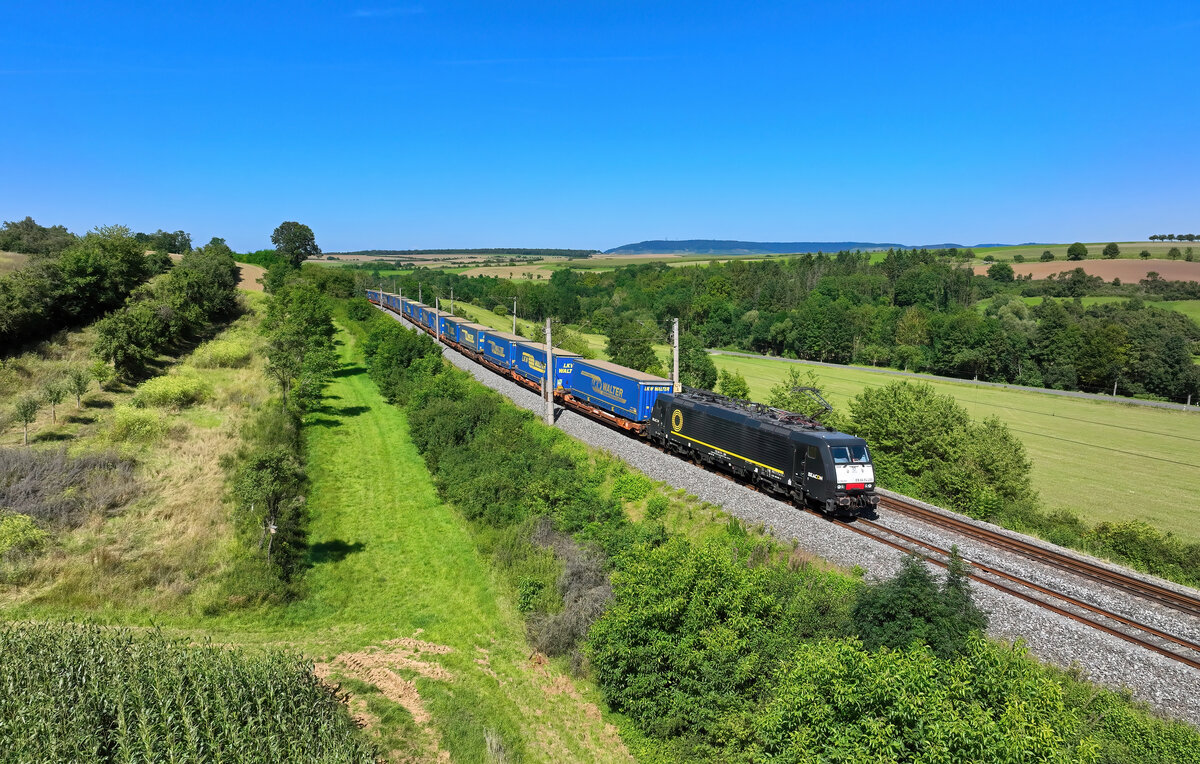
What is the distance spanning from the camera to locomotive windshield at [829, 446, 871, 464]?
69.1ft

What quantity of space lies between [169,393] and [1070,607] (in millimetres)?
46096

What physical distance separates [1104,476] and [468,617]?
47193 millimetres

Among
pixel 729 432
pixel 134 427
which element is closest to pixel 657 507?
pixel 729 432

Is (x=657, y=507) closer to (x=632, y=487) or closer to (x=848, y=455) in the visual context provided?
(x=632, y=487)

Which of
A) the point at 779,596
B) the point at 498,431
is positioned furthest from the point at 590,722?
the point at 498,431

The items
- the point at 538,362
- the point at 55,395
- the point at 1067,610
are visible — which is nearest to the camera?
the point at 1067,610

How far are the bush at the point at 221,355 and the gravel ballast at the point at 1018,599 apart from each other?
137 ft

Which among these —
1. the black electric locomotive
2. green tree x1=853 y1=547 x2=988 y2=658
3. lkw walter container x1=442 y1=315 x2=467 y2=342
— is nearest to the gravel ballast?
the black electric locomotive

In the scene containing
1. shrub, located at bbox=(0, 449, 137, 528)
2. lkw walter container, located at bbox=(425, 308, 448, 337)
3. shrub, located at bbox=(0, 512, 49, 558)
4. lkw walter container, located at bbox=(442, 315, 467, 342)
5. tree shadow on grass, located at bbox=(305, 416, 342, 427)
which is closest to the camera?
shrub, located at bbox=(0, 512, 49, 558)

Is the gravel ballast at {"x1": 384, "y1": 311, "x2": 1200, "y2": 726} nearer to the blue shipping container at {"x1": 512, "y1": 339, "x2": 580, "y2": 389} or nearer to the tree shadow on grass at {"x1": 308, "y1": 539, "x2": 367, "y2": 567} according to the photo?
the blue shipping container at {"x1": 512, "y1": 339, "x2": 580, "y2": 389}

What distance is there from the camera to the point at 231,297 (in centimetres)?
7212

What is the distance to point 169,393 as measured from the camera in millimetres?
37438

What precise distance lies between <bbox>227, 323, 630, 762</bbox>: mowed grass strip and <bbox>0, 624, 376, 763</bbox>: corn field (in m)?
3.52

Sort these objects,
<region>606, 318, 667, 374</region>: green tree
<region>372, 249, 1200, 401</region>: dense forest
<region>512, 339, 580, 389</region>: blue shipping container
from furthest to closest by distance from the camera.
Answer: <region>372, 249, 1200, 401</region>: dense forest
<region>606, 318, 667, 374</region>: green tree
<region>512, 339, 580, 389</region>: blue shipping container
